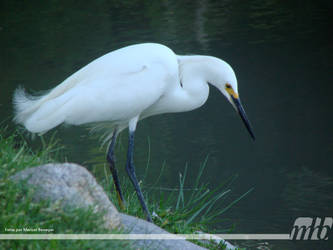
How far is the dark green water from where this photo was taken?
22.6 ft

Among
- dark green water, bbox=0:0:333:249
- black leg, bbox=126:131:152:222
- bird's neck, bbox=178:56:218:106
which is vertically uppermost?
bird's neck, bbox=178:56:218:106

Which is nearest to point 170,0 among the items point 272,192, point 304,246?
point 272,192

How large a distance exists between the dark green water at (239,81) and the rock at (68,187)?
8.33ft

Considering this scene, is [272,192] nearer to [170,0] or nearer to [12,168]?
[12,168]

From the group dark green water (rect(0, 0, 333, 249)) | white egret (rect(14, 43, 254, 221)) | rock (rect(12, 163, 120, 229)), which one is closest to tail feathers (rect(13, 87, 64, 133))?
white egret (rect(14, 43, 254, 221))

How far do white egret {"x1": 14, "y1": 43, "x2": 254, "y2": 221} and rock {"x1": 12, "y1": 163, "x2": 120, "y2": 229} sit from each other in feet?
3.41

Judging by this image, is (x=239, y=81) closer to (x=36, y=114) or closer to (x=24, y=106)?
(x=24, y=106)

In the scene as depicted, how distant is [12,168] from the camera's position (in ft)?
11.1

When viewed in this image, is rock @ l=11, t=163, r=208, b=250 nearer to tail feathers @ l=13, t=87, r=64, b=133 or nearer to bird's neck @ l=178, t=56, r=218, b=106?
tail feathers @ l=13, t=87, r=64, b=133

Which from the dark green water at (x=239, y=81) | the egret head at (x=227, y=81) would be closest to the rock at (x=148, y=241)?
the egret head at (x=227, y=81)

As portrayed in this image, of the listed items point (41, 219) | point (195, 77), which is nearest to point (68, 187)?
point (41, 219)

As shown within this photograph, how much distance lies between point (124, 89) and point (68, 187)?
1.37 metres

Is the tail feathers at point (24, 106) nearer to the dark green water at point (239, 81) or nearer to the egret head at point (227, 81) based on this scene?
the dark green water at point (239, 81)

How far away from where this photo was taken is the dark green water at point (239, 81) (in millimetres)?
6901
